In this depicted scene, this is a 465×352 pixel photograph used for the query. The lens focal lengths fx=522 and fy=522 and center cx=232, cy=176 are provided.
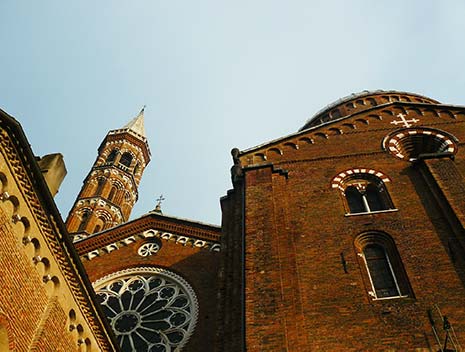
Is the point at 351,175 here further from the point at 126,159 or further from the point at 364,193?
the point at 126,159

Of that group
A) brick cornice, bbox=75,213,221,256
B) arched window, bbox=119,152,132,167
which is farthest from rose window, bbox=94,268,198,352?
arched window, bbox=119,152,132,167

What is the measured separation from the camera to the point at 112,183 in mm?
33688

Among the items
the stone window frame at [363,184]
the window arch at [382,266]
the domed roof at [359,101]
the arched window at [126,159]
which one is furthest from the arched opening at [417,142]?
the arched window at [126,159]

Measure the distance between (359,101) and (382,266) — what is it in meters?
16.3

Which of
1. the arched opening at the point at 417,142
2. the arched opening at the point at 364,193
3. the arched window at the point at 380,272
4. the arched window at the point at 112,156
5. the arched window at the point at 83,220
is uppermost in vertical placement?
the arched window at the point at 112,156

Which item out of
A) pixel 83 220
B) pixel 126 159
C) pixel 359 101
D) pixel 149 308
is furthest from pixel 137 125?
pixel 149 308

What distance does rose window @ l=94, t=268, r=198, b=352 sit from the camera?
45.0ft

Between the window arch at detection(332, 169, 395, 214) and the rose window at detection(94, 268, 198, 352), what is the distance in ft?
16.7

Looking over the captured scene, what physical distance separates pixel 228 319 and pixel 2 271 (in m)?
5.07

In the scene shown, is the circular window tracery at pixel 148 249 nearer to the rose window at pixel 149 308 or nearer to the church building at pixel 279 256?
the church building at pixel 279 256

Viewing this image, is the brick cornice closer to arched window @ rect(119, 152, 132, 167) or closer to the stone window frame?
the stone window frame

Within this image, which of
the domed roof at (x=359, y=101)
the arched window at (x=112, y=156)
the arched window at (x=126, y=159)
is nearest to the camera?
the domed roof at (x=359, y=101)

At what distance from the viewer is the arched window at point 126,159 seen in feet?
119

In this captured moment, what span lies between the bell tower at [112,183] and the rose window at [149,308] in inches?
533
